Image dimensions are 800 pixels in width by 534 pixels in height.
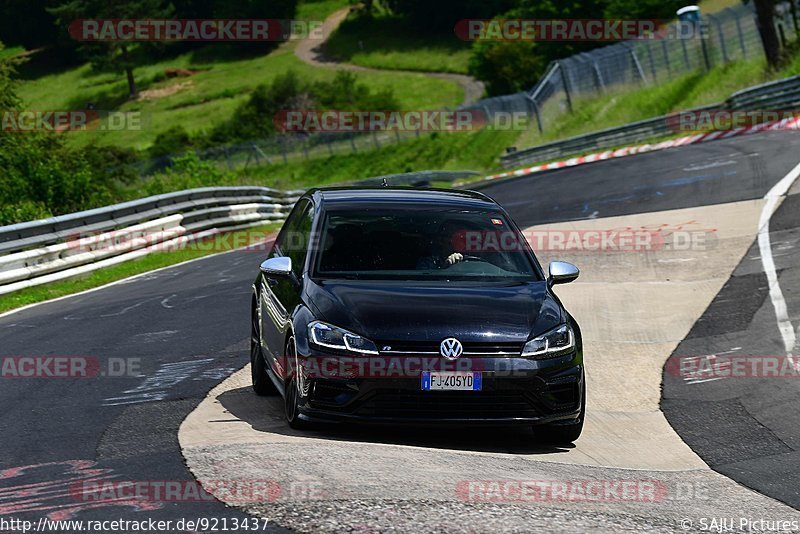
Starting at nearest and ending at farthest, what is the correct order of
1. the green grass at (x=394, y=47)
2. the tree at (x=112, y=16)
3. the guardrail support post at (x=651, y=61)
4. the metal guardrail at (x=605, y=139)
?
the metal guardrail at (x=605, y=139) < the guardrail support post at (x=651, y=61) < the tree at (x=112, y=16) < the green grass at (x=394, y=47)

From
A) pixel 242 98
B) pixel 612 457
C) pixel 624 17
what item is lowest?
pixel 242 98

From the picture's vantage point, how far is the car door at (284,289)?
29.0 feet

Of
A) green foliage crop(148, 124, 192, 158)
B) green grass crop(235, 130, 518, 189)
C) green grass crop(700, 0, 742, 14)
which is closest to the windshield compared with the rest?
green grass crop(235, 130, 518, 189)

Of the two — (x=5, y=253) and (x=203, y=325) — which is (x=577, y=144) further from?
(x=203, y=325)

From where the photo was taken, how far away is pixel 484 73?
86.7 m

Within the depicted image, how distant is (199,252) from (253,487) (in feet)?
59.8

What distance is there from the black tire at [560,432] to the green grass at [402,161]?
47.8 meters

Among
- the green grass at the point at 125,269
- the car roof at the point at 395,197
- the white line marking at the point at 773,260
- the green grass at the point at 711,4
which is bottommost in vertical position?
the green grass at the point at 711,4

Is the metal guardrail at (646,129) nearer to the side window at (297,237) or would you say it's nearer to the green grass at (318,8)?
the side window at (297,237)

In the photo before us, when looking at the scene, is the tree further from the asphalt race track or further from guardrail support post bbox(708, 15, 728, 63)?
the asphalt race track

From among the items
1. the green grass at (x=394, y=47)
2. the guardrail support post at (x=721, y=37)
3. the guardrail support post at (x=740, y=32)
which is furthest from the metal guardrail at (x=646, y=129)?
the green grass at (x=394, y=47)

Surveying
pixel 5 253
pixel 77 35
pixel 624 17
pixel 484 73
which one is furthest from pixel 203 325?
pixel 77 35

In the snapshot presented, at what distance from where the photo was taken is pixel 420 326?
315 inches

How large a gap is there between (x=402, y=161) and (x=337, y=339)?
187ft
